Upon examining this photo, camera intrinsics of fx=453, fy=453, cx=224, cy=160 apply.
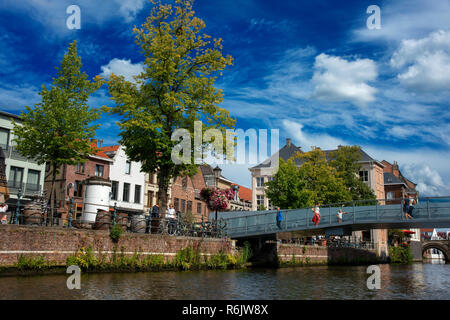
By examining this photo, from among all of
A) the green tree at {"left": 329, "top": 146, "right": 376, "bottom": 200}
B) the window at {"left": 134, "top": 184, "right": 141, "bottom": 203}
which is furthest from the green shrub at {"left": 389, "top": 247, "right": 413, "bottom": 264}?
the window at {"left": 134, "top": 184, "right": 141, "bottom": 203}

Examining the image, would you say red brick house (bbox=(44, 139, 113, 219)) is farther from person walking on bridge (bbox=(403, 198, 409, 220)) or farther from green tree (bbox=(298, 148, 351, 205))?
Answer: person walking on bridge (bbox=(403, 198, 409, 220))

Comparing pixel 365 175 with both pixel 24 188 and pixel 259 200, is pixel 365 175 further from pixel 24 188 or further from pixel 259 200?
pixel 24 188

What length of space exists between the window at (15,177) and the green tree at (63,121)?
49.9 feet

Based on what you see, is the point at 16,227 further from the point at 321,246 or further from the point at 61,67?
the point at 321,246

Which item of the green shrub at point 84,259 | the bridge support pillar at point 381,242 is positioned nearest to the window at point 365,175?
the bridge support pillar at point 381,242

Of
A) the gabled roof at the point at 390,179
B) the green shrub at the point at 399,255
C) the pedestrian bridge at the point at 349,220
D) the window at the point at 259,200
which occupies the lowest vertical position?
the green shrub at the point at 399,255

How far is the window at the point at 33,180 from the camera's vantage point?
39.3m

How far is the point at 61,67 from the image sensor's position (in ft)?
81.0

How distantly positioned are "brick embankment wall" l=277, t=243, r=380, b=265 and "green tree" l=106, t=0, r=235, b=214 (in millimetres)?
11194

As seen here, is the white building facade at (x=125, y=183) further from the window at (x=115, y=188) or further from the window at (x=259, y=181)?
the window at (x=259, y=181)

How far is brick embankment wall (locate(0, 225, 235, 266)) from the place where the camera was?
45.9 ft

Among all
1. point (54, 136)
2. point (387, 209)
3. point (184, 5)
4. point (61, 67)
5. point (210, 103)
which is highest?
point (184, 5)
